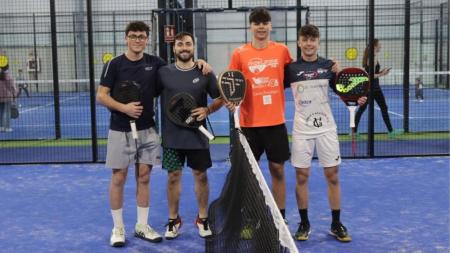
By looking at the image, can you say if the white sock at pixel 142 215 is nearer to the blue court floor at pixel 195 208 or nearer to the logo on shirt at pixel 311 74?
the blue court floor at pixel 195 208

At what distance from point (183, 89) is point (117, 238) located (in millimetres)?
1370

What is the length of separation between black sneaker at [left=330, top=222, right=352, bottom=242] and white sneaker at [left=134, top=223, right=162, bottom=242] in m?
1.49

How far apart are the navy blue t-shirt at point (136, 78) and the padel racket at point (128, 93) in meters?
0.10

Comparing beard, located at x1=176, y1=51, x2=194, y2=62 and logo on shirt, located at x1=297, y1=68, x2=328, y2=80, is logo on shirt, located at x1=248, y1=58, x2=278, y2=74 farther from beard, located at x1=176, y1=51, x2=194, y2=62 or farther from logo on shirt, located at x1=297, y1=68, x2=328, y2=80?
beard, located at x1=176, y1=51, x2=194, y2=62

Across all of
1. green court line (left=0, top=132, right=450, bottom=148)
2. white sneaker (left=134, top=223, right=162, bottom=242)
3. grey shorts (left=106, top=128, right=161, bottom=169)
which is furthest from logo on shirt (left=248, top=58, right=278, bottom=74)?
green court line (left=0, top=132, right=450, bottom=148)

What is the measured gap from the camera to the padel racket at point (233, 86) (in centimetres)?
416

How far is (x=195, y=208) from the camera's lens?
5.63 meters

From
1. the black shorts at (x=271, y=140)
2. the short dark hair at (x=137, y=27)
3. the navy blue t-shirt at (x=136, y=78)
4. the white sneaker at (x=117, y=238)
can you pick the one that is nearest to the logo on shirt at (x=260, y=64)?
the black shorts at (x=271, y=140)

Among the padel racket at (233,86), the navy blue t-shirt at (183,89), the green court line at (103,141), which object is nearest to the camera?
the padel racket at (233,86)

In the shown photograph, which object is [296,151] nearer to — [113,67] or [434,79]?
[113,67]

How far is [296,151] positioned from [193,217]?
4.49 ft

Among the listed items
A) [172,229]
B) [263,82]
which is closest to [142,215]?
[172,229]

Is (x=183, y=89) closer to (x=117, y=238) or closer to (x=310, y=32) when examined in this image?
(x=310, y=32)

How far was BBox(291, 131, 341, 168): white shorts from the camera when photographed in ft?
14.8
